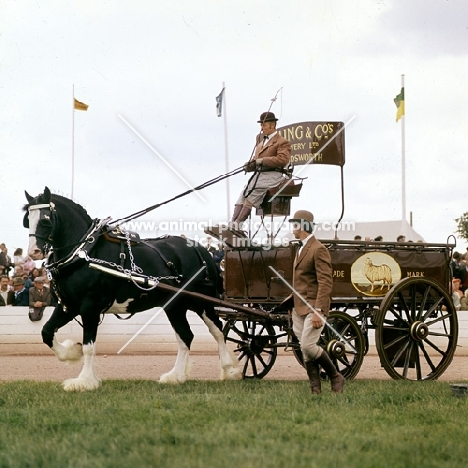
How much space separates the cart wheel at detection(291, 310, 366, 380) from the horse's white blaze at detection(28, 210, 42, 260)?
10.8ft

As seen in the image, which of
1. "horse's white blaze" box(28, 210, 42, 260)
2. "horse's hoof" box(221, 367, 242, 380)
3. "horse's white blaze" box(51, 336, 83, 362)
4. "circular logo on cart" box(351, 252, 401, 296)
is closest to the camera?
"horse's white blaze" box(28, 210, 42, 260)

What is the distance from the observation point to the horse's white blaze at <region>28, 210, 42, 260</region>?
10.2 metres

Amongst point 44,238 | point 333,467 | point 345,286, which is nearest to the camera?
point 333,467

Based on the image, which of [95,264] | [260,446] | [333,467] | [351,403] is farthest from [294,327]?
[333,467]

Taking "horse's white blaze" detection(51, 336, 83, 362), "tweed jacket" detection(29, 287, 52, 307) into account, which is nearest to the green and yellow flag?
"tweed jacket" detection(29, 287, 52, 307)

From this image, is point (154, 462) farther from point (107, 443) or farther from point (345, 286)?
point (345, 286)

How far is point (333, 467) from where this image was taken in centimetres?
552

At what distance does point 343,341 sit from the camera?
10398 millimetres

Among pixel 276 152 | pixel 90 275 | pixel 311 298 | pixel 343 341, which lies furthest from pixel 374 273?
pixel 90 275

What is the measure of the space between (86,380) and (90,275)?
1.20 metres

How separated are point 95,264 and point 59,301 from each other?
626mm

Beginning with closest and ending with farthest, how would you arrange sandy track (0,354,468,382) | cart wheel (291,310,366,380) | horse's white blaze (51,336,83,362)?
cart wheel (291,310,366,380), horse's white blaze (51,336,83,362), sandy track (0,354,468,382)

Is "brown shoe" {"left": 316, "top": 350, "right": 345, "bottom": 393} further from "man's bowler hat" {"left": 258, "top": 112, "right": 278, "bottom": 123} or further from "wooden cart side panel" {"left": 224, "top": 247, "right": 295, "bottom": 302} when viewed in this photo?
"man's bowler hat" {"left": 258, "top": 112, "right": 278, "bottom": 123}

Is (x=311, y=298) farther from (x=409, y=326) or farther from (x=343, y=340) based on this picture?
(x=409, y=326)
